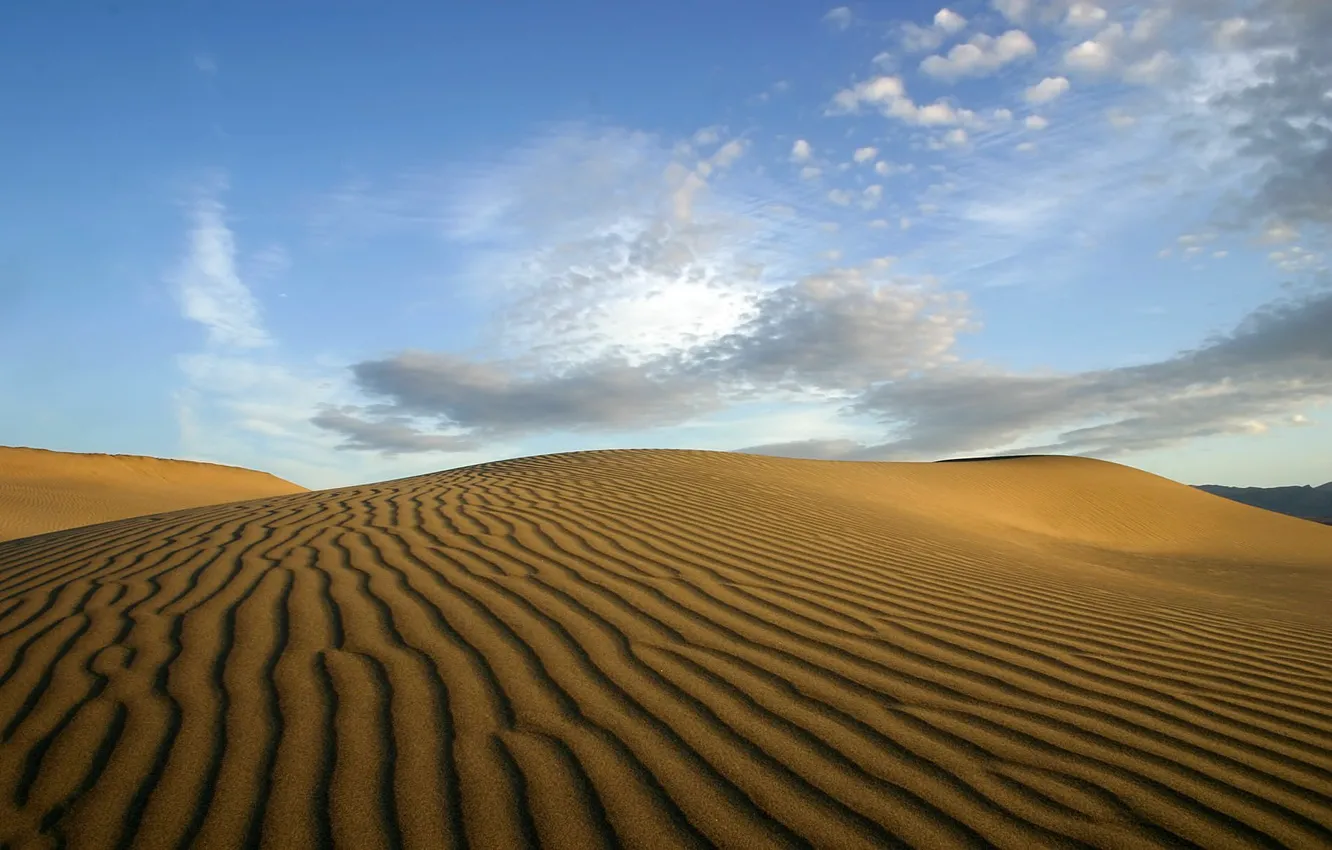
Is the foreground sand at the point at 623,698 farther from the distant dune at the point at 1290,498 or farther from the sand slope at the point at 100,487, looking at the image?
the distant dune at the point at 1290,498

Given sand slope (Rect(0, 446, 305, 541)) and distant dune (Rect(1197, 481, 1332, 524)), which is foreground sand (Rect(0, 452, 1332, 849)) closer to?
sand slope (Rect(0, 446, 305, 541))

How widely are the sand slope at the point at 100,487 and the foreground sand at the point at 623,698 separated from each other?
1986cm

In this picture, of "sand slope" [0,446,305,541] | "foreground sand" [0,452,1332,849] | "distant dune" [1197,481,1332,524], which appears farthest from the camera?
"distant dune" [1197,481,1332,524]

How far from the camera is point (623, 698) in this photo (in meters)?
2.87

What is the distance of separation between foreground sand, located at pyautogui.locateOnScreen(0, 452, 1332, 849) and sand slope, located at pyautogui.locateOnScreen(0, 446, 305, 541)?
782 inches

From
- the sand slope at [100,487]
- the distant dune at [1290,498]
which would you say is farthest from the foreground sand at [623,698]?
the distant dune at [1290,498]

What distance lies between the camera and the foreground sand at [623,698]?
2186mm

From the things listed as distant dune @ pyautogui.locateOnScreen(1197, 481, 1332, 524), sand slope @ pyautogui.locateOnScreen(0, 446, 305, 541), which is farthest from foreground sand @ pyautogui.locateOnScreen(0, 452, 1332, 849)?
distant dune @ pyautogui.locateOnScreen(1197, 481, 1332, 524)

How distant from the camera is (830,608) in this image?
4.13 m

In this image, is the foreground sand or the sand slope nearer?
the foreground sand

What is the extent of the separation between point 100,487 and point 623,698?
37685mm

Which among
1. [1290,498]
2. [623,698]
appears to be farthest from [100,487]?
Result: [1290,498]

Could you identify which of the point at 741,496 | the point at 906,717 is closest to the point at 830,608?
the point at 906,717

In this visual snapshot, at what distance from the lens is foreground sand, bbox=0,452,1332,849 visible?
2186mm
